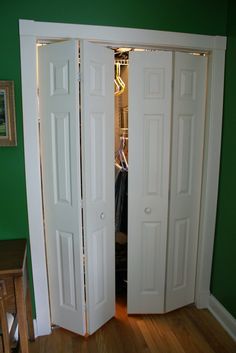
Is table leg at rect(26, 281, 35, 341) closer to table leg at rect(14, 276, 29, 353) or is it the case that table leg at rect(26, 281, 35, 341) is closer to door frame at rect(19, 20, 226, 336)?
door frame at rect(19, 20, 226, 336)

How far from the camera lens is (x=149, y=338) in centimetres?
205

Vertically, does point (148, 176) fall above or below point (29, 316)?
above

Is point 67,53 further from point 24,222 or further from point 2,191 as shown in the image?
point 24,222

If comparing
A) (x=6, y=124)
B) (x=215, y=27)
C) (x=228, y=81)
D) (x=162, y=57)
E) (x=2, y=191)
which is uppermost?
(x=215, y=27)

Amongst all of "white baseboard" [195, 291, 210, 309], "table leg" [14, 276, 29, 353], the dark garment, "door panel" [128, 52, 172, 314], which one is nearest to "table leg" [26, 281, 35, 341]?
"table leg" [14, 276, 29, 353]

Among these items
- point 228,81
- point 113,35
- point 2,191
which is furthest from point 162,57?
point 2,191

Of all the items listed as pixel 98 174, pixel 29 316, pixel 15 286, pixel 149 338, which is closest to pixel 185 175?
pixel 98 174

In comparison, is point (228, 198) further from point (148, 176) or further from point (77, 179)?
point (77, 179)

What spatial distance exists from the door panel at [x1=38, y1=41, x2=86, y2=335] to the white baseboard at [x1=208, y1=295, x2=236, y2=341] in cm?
109

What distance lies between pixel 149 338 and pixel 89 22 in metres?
2.26

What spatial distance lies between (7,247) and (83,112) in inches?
39.7

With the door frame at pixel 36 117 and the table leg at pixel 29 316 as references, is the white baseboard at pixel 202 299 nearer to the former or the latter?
the door frame at pixel 36 117

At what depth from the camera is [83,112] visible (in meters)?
1.77

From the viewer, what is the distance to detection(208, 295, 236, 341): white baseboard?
2.08m
